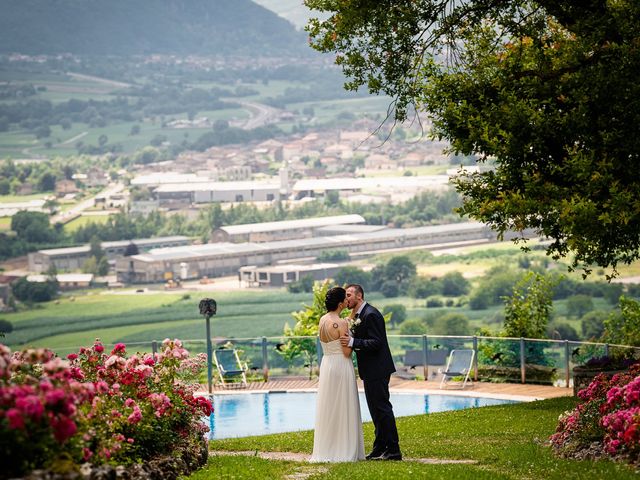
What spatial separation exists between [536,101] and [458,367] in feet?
24.3

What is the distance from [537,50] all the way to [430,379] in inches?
309

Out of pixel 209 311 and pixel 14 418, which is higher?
pixel 14 418

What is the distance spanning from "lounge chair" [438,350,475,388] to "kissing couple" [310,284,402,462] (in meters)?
8.38

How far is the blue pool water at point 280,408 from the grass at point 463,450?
267 cm

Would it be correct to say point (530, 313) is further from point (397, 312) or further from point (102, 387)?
point (397, 312)

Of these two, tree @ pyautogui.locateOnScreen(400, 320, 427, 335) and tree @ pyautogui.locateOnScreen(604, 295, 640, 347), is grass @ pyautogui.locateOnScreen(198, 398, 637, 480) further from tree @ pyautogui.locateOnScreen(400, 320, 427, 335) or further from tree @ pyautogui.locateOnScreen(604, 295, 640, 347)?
tree @ pyautogui.locateOnScreen(400, 320, 427, 335)

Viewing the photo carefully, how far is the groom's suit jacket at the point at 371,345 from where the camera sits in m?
8.64

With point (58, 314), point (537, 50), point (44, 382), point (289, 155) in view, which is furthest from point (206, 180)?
point (44, 382)

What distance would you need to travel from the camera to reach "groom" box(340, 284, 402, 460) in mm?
8648

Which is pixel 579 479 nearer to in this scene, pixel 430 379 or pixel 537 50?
pixel 537 50

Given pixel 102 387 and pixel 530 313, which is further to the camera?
pixel 530 313

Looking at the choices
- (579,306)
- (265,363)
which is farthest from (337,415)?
(579,306)

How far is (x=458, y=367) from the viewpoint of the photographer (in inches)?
680

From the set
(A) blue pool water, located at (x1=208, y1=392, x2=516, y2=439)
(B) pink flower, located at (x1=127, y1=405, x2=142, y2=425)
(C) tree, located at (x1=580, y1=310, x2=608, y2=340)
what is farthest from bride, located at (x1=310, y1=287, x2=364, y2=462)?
(C) tree, located at (x1=580, y1=310, x2=608, y2=340)
